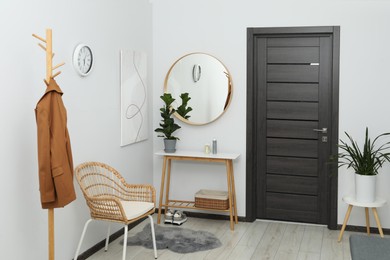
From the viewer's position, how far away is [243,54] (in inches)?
198

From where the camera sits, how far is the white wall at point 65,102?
3.10m

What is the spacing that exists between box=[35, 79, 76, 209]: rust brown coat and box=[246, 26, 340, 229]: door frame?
234 cm

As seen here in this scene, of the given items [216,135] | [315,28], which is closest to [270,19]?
[315,28]

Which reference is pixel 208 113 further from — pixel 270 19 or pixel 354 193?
pixel 354 193

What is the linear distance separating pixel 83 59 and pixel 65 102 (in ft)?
1.35

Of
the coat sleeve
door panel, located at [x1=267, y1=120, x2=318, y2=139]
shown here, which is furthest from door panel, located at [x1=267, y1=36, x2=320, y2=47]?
the coat sleeve

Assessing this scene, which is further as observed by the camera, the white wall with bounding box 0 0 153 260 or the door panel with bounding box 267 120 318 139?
the door panel with bounding box 267 120 318 139

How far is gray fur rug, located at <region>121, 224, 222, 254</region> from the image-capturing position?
4.25 metres

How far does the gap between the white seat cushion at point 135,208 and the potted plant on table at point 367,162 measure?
1810 millimetres

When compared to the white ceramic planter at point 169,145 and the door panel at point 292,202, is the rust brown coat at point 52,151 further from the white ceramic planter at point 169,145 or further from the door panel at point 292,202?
the door panel at point 292,202

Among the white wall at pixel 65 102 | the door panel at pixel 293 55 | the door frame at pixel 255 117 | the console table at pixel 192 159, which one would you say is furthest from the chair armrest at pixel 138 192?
the door panel at pixel 293 55

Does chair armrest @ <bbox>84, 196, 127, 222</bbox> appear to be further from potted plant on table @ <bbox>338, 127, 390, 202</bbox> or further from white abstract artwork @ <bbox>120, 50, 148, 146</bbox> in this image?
potted plant on table @ <bbox>338, 127, 390, 202</bbox>

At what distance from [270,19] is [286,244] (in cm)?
215

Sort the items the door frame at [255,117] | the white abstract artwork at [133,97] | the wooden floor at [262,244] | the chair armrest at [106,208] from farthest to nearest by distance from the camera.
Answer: the door frame at [255,117], the white abstract artwork at [133,97], the wooden floor at [262,244], the chair armrest at [106,208]
